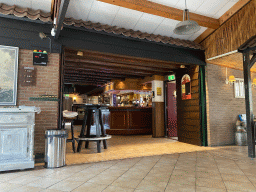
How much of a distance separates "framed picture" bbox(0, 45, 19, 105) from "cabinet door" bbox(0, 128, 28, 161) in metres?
0.74

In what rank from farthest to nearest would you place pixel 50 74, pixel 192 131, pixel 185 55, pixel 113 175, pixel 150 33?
pixel 192 131 < pixel 185 55 < pixel 150 33 < pixel 50 74 < pixel 113 175

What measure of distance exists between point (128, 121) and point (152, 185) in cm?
612

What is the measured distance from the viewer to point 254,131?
4582mm

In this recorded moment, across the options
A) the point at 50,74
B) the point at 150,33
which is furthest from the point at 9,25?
the point at 150,33

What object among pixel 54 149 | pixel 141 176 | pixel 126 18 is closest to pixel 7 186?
pixel 54 149

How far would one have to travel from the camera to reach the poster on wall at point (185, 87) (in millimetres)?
6615

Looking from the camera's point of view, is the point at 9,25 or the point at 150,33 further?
the point at 150,33

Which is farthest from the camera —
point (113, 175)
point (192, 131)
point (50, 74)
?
point (192, 131)

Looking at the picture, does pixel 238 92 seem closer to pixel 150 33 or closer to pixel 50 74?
pixel 150 33

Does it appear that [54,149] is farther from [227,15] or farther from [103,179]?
[227,15]

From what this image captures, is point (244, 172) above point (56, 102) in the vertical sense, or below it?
below

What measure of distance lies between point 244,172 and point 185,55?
12.1 ft

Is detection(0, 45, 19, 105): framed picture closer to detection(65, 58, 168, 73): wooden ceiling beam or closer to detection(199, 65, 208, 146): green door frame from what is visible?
detection(65, 58, 168, 73): wooden ceiling beam

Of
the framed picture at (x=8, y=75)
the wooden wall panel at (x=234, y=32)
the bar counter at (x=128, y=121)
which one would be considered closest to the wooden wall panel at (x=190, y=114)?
the wooden wall panel at (x=234, y=32)
